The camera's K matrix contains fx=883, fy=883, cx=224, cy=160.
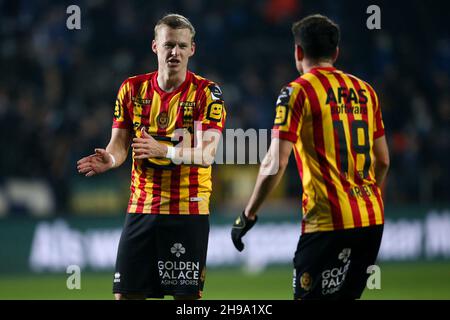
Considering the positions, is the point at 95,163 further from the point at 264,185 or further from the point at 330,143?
the point at 330,143

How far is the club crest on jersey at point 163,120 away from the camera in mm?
6211

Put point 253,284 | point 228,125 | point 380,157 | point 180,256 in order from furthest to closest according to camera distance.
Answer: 1. point 228,125
2. point 253,284
3. point 180,256
4. point 380,157

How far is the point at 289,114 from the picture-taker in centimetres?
517

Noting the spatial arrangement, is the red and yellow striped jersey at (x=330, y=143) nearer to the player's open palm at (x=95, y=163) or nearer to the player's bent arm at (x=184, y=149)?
the player's bent arm at (x=184, y=149)

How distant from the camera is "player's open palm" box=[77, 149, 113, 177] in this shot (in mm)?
5949

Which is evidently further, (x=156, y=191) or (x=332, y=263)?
(x=156, y=191)

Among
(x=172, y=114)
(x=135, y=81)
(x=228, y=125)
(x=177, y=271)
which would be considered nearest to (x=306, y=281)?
(x=177, y=271)

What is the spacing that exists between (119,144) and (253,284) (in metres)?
5.88

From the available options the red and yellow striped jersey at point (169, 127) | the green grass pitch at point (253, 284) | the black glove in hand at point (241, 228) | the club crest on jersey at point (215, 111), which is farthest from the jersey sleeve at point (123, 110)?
the green grass pitch at point (253, 284)

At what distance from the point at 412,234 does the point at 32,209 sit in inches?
226

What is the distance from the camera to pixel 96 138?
1339cm

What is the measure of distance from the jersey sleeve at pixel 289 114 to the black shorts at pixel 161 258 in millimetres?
1293

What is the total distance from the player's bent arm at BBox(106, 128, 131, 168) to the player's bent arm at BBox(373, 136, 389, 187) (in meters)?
1.79

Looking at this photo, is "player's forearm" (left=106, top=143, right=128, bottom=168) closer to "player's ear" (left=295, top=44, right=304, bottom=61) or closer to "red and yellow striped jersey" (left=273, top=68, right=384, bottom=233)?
"red and yellow striped jersey" (left=273, top=68, right=384, bottom=233)
